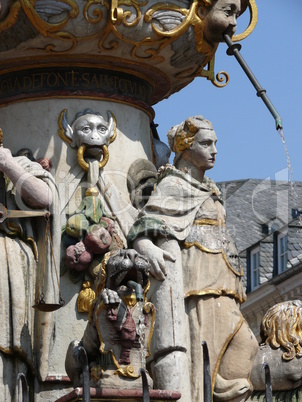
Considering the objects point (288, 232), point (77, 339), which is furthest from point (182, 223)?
point (288, 232)

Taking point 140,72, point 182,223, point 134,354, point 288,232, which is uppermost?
point 288,232

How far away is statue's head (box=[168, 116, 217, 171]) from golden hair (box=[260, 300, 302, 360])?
1510 millimetres

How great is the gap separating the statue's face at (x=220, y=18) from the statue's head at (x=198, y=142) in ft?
3.52

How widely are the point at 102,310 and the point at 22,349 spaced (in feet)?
5.01

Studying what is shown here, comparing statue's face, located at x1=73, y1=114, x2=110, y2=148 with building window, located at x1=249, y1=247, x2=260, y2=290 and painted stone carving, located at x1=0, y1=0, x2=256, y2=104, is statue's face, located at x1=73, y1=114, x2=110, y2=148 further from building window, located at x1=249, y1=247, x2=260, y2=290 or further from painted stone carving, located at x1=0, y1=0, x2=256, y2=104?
building window, located at x1=249, y1=247, x2=260, y2=290

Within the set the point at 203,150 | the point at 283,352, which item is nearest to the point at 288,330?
the point at 283,352

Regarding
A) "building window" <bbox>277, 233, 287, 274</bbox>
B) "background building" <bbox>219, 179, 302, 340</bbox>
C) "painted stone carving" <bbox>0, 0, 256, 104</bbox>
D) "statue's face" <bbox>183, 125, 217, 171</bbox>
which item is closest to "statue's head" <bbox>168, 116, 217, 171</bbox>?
"statue's face" <bbox>183, 125, 217, 171</bbox>

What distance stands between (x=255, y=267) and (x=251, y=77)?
1010 inches

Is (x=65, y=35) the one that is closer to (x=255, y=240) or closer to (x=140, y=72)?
(x=140, y=72)

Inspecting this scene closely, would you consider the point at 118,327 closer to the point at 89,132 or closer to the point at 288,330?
the point at 288,330

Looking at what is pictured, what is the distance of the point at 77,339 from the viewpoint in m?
22.6

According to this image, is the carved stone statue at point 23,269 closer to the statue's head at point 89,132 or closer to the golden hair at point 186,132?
the statue's head at point 89,132

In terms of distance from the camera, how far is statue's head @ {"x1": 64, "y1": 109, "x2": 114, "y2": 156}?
23.2 metres

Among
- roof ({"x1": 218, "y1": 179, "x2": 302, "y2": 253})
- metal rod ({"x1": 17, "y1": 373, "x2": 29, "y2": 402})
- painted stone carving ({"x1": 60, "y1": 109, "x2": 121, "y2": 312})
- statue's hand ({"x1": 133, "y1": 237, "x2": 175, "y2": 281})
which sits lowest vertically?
metal rod ({"x1": 17, "y1": 373, "x2": 29, "y2": 402})
